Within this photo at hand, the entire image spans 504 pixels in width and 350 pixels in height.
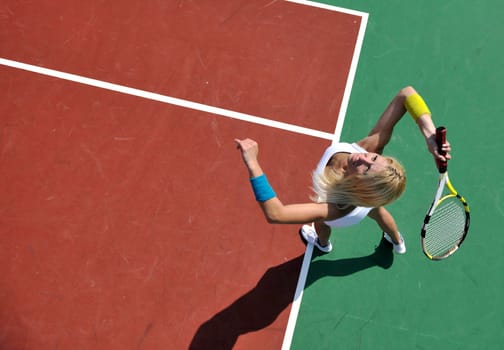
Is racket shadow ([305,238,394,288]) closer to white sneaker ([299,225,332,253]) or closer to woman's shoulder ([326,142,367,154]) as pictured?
white sneaker ([299,225,332,253])

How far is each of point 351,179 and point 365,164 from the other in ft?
0.43

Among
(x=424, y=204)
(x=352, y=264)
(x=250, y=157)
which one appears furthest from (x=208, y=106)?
(x=424, y=204)

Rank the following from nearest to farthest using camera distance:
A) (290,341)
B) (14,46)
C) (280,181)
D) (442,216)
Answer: (442,216)
(290,341)
(280,181)
(14,46)

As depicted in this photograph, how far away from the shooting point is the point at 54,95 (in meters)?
5.22

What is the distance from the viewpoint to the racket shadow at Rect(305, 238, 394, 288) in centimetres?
473

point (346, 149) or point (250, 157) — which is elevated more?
point (346, 149)

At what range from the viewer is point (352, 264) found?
476 cm

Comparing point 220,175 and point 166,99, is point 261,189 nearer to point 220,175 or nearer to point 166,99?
point 220,175

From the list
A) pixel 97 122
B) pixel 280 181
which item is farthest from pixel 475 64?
pixel 97 122

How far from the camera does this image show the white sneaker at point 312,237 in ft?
15.4

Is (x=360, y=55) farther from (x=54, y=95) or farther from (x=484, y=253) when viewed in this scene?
(x=54, y=95)

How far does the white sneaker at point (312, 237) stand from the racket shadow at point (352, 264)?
109 millimetres

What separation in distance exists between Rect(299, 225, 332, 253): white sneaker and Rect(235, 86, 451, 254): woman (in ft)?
3.76

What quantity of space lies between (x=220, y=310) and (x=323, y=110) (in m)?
2.34
